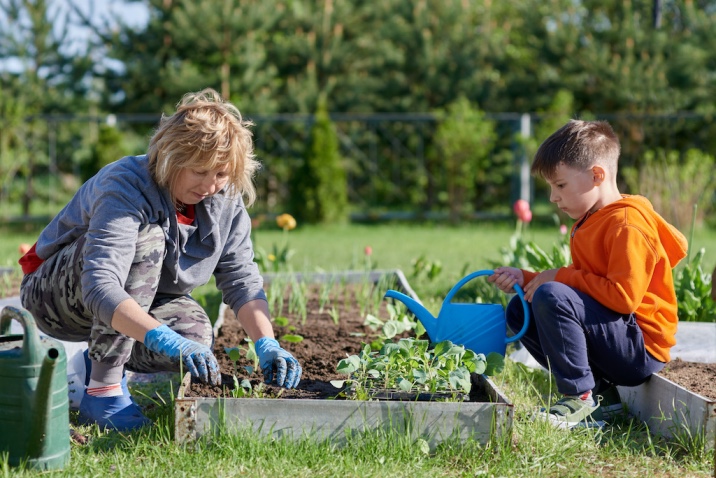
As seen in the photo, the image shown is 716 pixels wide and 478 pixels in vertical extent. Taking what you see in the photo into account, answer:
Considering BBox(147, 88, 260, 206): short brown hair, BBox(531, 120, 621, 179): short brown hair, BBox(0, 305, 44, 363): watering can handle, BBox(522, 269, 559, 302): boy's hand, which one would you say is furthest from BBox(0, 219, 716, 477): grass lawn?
BBox(531, 120, 621, 179): short brown hair

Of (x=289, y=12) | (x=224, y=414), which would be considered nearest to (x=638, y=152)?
(x=289, y=12)

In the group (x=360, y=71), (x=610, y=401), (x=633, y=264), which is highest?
(x=360, y=71)

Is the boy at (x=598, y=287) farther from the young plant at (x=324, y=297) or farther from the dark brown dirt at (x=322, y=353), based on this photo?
the young plant at (x=324, y=297)

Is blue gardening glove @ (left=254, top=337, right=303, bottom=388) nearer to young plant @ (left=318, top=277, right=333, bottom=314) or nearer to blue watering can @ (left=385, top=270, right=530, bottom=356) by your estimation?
blue watering can @ (left=385, top=270, right=530, bottom=356)

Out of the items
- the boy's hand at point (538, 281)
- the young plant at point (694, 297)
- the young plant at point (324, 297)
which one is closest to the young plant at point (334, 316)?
the young plant at point (324, 297)

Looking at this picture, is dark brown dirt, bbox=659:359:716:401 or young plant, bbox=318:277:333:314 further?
young plant, bbox=318:277:333:314

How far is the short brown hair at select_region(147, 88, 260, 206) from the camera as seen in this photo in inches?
90.8

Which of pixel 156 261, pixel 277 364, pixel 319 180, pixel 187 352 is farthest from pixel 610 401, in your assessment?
pixel 319 180

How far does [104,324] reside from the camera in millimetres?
2316

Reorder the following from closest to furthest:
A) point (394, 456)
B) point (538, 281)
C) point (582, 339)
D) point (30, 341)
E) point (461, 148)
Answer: point (30, 341) < point (394, 456) < point (582, 339) < point (538, 281) < point (461, 148)

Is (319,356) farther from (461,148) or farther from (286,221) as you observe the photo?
(461,148)

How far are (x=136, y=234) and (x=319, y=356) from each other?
0.92 meters

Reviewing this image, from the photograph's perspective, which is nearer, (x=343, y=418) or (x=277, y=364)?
(x=343, y=418)

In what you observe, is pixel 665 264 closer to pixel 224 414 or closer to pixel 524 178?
pixel 224 414
